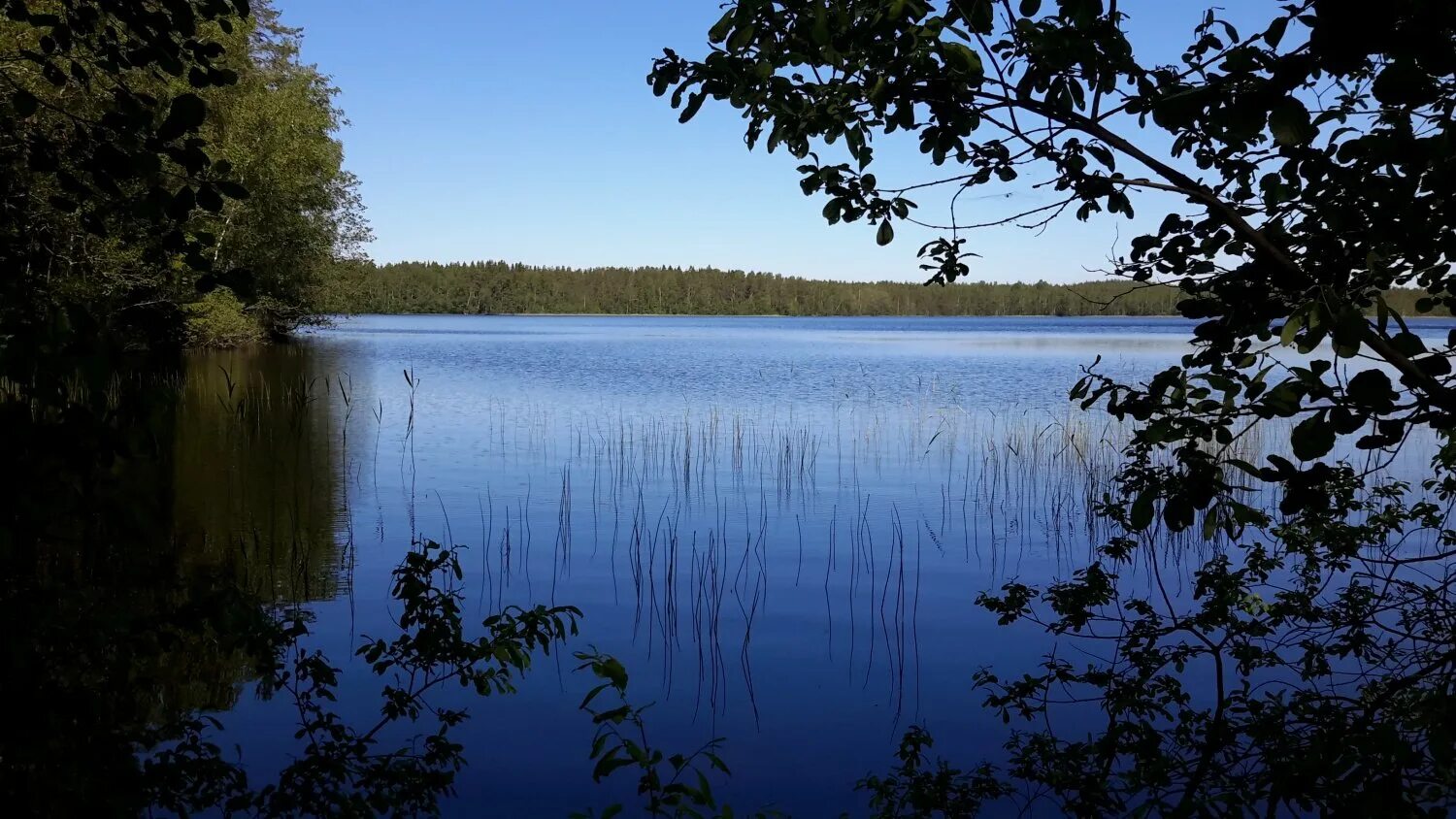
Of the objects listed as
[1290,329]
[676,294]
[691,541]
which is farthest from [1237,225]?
[676,294]

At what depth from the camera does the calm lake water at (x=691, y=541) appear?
6047 mm

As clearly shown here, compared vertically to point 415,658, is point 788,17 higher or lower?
higher

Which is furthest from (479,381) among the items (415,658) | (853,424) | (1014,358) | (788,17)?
(788,17)

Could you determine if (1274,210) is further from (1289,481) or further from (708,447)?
(708,447)

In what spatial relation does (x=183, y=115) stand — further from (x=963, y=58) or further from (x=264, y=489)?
(x=264, y=489)

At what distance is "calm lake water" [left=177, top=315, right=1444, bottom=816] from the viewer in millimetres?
6047

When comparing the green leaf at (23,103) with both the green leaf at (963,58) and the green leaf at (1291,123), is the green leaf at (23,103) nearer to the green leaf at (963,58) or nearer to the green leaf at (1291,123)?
the green leaf at (963,58)

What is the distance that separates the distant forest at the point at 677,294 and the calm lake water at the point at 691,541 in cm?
14161

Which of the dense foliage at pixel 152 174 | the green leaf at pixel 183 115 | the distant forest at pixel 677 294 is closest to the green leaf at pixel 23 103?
the dense foliage at pixel 152 174

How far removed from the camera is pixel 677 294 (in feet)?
566

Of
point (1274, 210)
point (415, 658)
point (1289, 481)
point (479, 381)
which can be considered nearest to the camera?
point (1289, 481)

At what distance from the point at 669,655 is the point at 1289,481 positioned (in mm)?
5562

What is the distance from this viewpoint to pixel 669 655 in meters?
7.32

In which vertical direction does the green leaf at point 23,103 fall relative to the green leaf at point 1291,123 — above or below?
above
